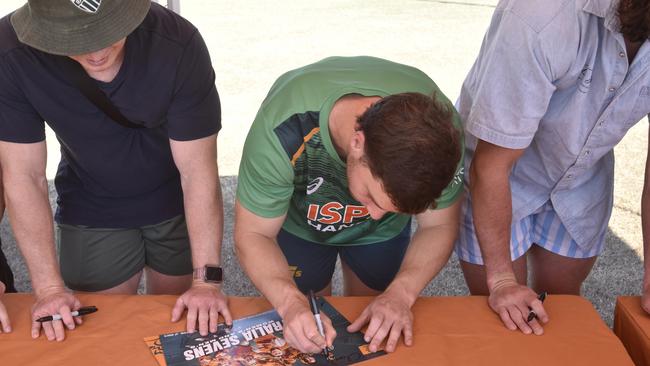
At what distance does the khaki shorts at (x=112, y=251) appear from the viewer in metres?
1.93

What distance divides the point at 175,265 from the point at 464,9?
7.05 meters

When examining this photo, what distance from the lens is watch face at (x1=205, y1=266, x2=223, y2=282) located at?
5.43 ft

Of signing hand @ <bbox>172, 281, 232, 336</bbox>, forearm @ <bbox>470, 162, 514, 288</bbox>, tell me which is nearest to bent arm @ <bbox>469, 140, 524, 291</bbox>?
forearm @ <bbox>470, 162, 514, 288</bbox>

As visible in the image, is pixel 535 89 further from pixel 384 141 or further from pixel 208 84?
pixel 208 84

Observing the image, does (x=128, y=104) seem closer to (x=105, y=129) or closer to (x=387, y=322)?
(x=105, y=129)

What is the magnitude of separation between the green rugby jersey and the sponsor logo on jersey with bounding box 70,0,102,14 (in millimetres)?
393

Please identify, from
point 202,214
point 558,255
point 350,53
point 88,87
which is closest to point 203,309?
point 202,214

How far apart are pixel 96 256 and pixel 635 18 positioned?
1.42 metres

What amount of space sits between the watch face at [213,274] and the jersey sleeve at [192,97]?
304mm

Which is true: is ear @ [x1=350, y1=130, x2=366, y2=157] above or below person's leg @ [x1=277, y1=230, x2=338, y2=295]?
above

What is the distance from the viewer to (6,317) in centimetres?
149

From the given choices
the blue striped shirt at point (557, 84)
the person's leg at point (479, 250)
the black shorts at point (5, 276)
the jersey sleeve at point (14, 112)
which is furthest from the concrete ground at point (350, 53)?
the jersey sleeve at point (14, 112)

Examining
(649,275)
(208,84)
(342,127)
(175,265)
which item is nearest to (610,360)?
(649,275)

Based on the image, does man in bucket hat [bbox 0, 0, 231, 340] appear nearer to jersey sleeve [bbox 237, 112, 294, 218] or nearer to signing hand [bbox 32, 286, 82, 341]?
signing hand [bbox 32, 286, 82, 341]
